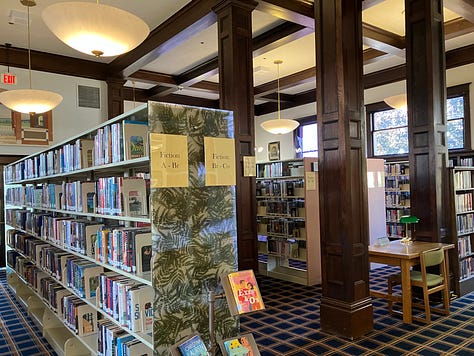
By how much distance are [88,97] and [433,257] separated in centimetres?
669

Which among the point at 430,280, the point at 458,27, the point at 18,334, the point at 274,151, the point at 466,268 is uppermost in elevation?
the point at 458,27

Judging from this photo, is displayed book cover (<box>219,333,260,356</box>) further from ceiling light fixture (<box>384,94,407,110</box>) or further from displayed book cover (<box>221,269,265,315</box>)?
ceiling light fixture (<box>384,94,407,110</box>)

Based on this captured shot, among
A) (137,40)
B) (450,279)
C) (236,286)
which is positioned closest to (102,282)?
(236,286)

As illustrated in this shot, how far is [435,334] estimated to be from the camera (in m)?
3.65

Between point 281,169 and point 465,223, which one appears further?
point 281,169

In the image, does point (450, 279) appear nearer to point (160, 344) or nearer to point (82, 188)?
→ point (160, 344)

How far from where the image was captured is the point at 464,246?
5168 mm

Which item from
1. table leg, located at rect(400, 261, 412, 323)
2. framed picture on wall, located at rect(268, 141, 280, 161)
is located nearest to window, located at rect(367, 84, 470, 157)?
A: framed picture on wall, located at rect(268, 141, 280, 161)

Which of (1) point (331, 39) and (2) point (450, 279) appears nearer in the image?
(1) point (331, 39)

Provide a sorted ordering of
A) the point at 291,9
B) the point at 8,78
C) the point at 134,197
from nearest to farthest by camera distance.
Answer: the point at 134,197 < the point at 291,9 < the point at 8,78

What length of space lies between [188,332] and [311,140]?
30.1 feet

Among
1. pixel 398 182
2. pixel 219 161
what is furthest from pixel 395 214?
pixel 219 161

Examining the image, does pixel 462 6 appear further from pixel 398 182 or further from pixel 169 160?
pixel 169 160

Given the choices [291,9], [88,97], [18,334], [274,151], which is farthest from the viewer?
[274,151]
